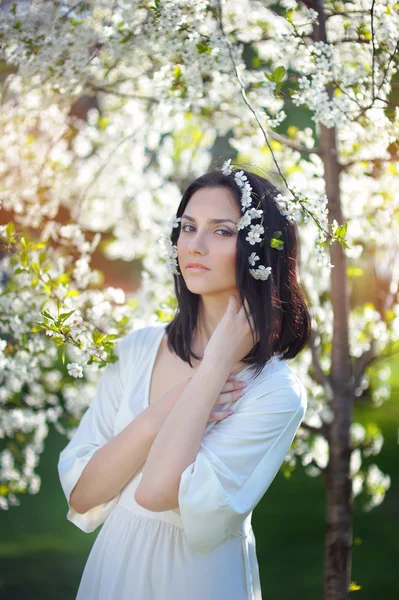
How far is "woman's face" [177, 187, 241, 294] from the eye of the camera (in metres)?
1.76

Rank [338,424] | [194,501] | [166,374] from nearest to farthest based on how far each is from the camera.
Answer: [194,501], [166,374], [338,424]

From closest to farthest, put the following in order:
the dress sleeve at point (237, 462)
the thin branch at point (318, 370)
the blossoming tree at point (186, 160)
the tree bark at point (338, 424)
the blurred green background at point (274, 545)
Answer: the dress sleeve at point (237, 462), the blossoming tree at point (186, 160), the tree bark at point (338, 424), the thin branch at point (318, 370), the blurred green background at point (274, 545)

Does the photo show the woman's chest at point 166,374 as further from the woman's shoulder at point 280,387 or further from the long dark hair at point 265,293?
the woman's shoulder at point 280,387

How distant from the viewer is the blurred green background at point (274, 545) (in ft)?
13.2

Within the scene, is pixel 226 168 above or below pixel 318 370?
above

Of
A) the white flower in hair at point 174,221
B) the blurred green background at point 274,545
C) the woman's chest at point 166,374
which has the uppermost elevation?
the white flower in hair at point 174,221

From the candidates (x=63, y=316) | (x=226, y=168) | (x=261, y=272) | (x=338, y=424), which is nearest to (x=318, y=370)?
(x=338, y=424)

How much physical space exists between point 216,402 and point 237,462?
180mm

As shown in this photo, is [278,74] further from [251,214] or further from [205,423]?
[205,423]

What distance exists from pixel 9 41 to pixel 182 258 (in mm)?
1007

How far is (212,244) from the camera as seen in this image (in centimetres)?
177

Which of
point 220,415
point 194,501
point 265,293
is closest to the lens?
point 194,501

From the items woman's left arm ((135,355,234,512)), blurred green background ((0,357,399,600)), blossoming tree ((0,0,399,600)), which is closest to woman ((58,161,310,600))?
woman's left arm ((135,355,234,512))

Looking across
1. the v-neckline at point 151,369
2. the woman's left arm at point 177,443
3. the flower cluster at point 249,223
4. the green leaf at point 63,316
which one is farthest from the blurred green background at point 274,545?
the green leaf at point 63,316
